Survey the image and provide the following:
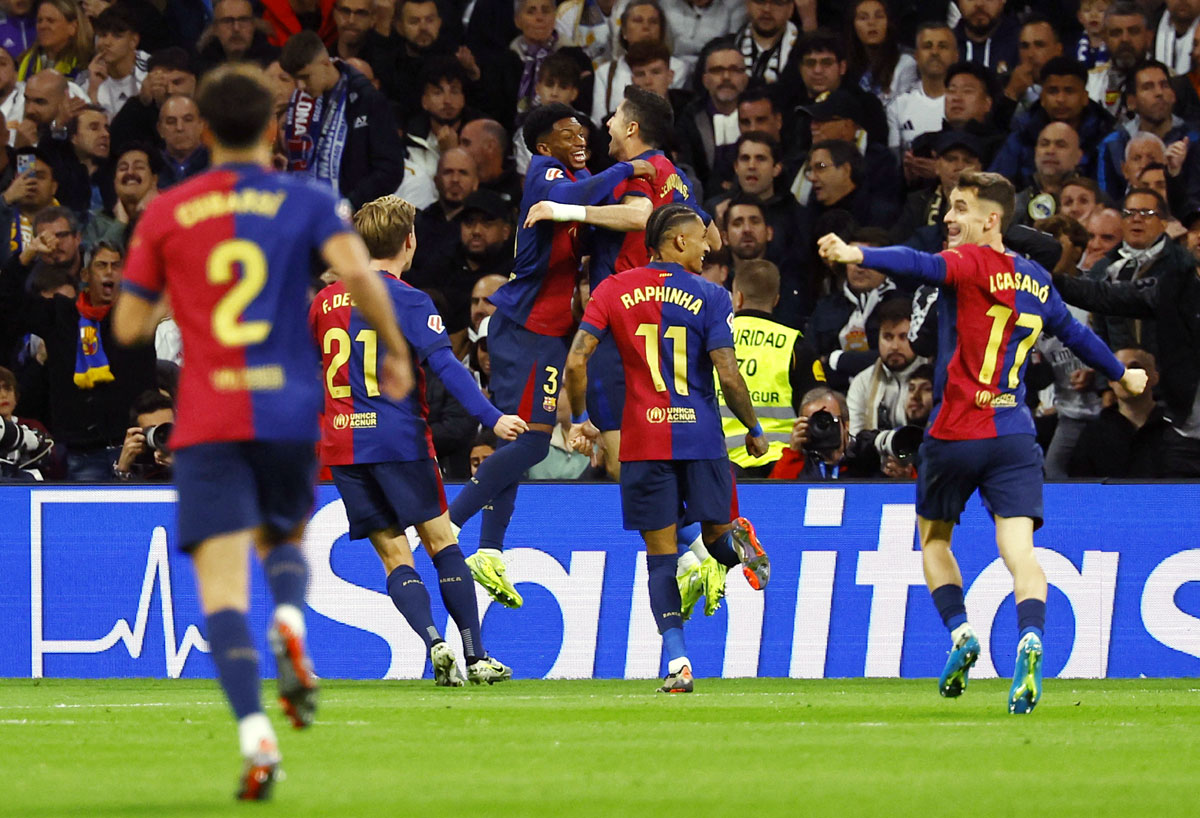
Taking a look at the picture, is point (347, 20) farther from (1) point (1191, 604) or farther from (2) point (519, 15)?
(1) point (1191, 604)

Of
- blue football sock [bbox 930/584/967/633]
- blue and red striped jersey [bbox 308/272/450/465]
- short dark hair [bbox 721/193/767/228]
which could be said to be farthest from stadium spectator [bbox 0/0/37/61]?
blue football sock [bbox 930/584/967/633]

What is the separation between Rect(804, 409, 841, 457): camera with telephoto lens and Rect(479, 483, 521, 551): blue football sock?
2077mm

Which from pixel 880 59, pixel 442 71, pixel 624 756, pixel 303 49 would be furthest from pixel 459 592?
pixel 880 59

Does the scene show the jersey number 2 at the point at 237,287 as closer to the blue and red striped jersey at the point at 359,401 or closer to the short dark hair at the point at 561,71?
the blue and red striped jersey at the point at 359,401

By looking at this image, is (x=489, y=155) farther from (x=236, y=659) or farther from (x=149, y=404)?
(x=236, y=659)

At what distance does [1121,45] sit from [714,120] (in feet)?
9.75

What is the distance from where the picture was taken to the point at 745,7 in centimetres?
1550

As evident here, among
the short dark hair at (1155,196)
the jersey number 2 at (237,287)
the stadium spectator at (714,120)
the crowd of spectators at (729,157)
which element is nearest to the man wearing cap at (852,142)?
the crowd of spectators at (729,157)

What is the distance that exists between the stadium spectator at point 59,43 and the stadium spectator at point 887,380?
726 cm

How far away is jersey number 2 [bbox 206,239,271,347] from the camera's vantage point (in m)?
5.09

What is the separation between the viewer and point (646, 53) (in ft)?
48.5

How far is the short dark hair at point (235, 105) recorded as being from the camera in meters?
5.14

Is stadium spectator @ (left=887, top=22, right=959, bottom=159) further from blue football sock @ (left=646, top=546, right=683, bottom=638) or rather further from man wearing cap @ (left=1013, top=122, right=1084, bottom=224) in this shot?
blue football sock @ (left=646, top=546, right=683, bottom=638)

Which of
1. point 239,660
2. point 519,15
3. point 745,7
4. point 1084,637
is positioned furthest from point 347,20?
point 239,660
